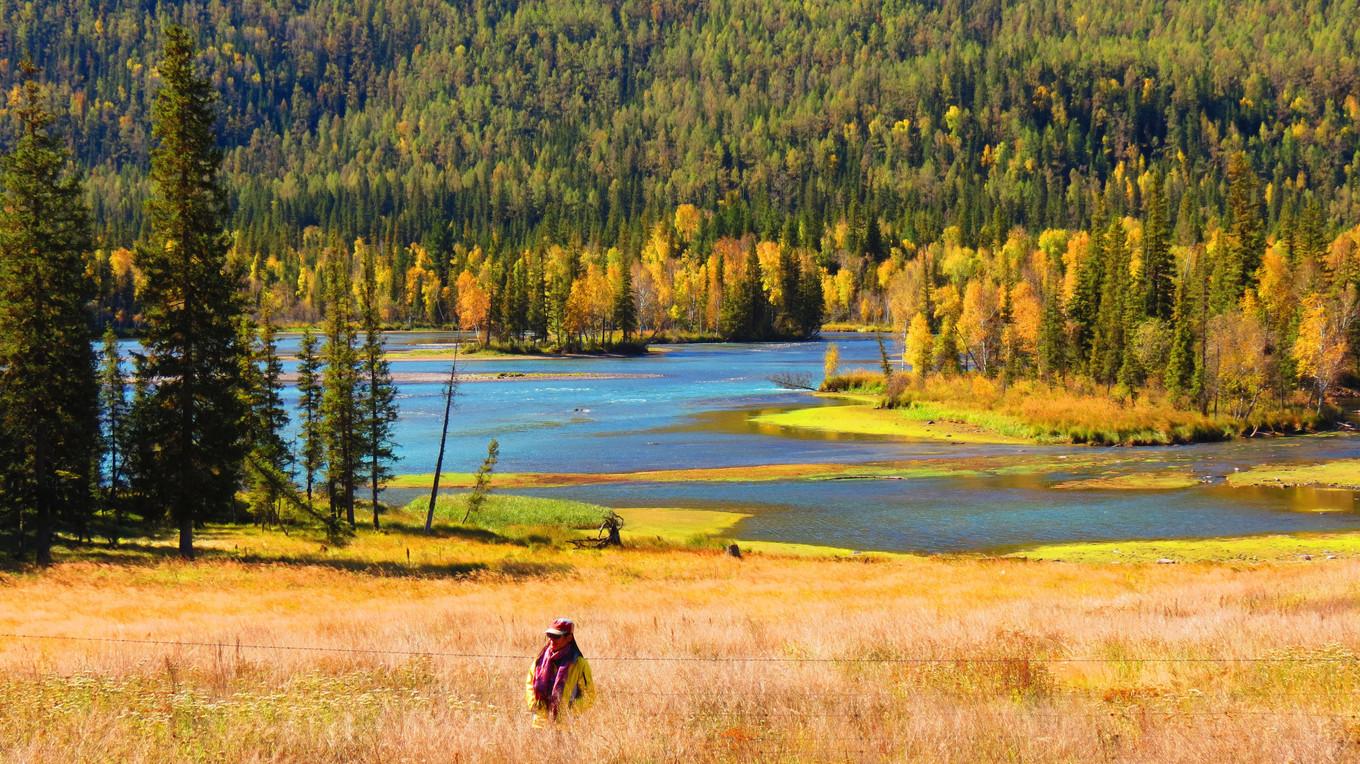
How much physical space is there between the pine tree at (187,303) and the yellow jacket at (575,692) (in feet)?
95.1

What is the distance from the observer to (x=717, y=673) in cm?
1506

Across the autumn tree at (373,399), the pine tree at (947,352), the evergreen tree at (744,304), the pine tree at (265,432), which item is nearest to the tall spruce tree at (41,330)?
the pine tree at (265,432)

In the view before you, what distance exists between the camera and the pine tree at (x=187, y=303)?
3656 cm

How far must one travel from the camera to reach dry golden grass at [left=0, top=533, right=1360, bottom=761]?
10938mm

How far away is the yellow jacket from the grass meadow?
0.69 feet

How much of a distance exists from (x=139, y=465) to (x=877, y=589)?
986 inches

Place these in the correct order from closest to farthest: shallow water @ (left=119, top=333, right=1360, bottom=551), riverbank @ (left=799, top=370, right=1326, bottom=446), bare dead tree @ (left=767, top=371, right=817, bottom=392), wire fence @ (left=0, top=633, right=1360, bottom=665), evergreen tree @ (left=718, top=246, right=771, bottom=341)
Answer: wire fence @ (left=0, top=633, right=1360, bottom=665) < shallow water @ (left=119, top=333, right=1360, bottom=551) < riverbank @ (left=799, top=370, right=1326, bottom=446) < bare dead tree @ (left=767, top=371, right=817, bottom=392) < evergreen tree @ (left=718, top=246, right=771, bottom=341)

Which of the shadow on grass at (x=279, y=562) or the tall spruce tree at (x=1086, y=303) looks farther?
the tall spruce tree at (x=1086, y=303)

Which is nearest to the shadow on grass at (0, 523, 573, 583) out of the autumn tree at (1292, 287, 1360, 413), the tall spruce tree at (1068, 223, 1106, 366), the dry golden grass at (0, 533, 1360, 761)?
the dry golden grass at (0, 533, 1360, 761)

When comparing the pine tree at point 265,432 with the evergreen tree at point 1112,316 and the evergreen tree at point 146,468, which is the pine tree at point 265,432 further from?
the evergreen tree at point 1112,316

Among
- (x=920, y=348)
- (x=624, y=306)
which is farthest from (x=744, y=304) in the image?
(x=920, y=348)

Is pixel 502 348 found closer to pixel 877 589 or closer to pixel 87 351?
pixel 87 351

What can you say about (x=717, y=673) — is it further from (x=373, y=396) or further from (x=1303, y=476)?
(x=1303, y=476)

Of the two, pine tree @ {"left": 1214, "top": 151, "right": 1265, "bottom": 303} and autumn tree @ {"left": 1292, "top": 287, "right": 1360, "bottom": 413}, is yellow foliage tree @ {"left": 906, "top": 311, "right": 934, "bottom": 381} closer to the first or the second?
pine tree @ {"left": 1214, "top": 151, "right": 1265, "bottom": 303}
